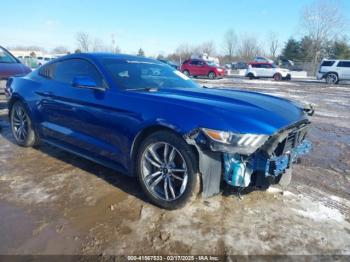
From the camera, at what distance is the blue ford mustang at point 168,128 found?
2.97m

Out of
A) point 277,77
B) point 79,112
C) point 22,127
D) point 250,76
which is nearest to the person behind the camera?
point 79,112

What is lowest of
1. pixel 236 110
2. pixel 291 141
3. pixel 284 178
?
pixel 284 178

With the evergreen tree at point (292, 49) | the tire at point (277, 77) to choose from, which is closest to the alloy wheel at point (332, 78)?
the tire at point (277, 77)

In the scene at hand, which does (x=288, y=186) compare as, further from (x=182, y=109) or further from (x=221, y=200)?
(x=182, y=109)

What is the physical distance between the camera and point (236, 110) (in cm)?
309

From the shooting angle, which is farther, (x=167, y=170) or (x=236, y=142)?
(x=167, y=170)

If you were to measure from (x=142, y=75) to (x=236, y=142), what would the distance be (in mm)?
1759

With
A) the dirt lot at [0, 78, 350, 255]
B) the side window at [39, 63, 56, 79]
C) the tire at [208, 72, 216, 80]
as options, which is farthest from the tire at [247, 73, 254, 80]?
the side window at [39, 63, 56, 79]

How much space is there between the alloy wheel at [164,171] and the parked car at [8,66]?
285 inches

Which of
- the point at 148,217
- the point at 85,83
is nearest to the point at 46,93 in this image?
the point at 85,83

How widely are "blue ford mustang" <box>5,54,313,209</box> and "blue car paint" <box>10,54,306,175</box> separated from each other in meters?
0.01

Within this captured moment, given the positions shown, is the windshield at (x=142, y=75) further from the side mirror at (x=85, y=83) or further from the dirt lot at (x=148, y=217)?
the dirt lot at (x=148, y=217)

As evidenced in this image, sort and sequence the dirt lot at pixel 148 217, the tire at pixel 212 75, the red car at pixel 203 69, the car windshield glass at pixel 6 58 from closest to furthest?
the dirt lot at pixel 148 217 < the car windshield glass at pixel 6 58 < the red car at pixel 203 69 < the tire at pixel 212 75

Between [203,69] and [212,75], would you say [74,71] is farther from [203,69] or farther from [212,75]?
[212,75]
